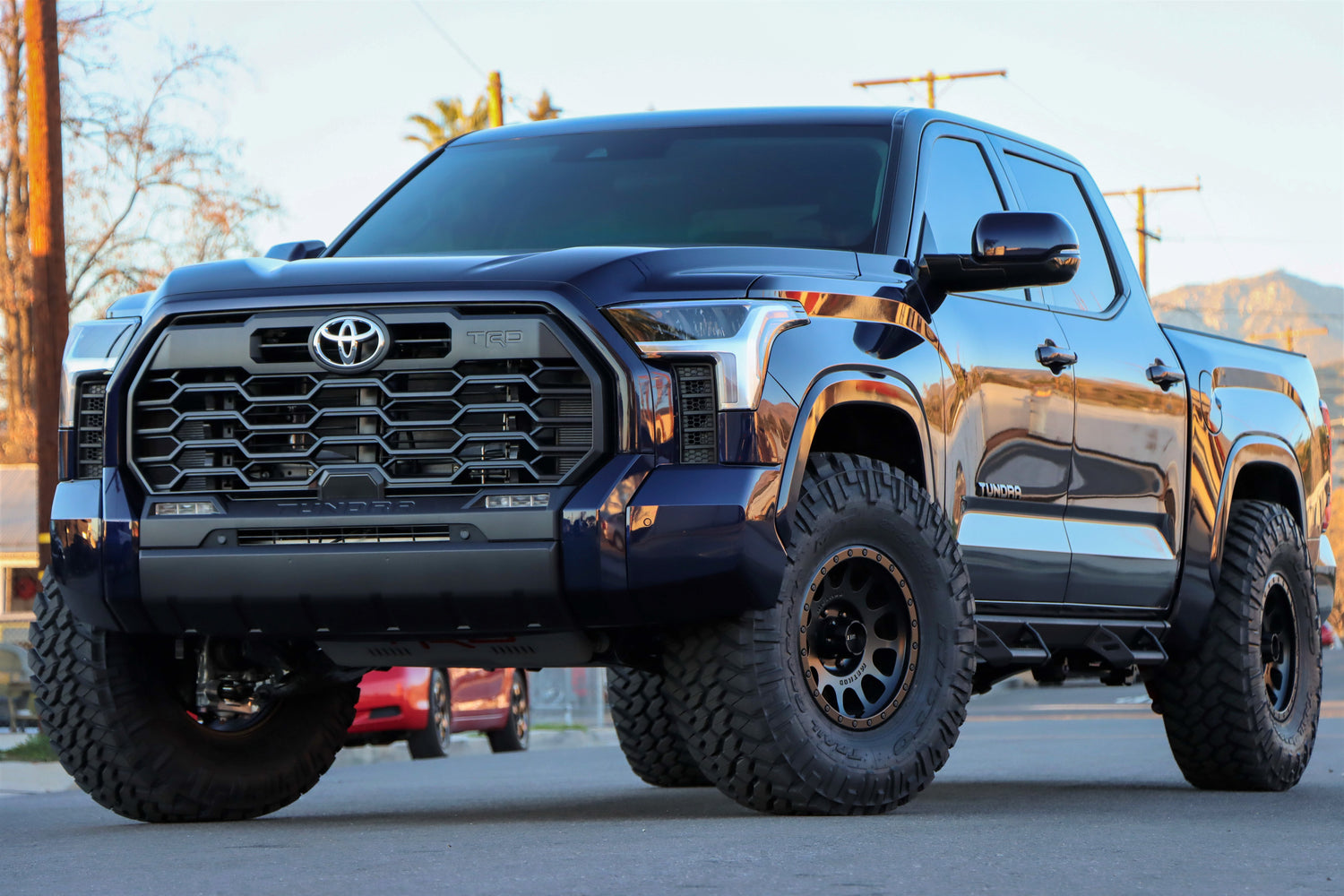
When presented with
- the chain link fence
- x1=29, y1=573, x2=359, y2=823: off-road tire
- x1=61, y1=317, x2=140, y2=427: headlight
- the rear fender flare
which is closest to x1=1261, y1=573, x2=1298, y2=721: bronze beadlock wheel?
the rear fender flare

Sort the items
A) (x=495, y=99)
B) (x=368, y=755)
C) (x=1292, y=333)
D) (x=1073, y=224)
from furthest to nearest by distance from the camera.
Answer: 1. (x=1292, y=333)
2. (x=495, y=99)
3. (x=368, y=755)
4. (x=1073, y=224)

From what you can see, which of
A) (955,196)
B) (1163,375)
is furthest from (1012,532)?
(1163,375)

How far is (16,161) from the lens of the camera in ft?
113

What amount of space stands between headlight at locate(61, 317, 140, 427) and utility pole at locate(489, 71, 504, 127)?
23.1 meters

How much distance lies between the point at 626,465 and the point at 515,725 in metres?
13.0

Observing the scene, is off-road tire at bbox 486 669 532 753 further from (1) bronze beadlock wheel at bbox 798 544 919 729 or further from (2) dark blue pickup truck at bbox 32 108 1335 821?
(1) bronze beadlock wheel at bbox 798 544 919 729

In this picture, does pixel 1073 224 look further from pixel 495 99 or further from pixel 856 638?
pixel 495 99

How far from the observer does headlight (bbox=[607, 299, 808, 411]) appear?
5.59m

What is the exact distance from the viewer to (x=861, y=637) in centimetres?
609

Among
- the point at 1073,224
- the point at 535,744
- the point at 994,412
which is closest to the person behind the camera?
the point at 994,412

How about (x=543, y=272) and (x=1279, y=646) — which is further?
(x=1279, y=646)

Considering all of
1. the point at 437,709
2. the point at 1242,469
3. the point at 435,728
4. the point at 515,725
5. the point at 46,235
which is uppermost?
the point at 46,235

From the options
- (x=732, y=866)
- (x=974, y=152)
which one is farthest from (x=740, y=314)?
(x=974, y=152)

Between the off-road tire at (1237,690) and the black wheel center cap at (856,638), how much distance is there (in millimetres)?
2521
